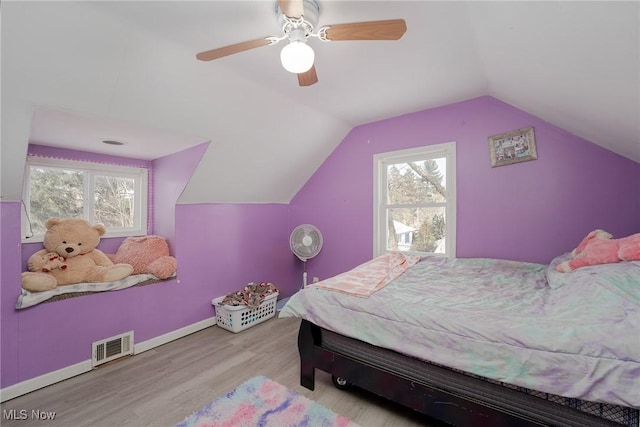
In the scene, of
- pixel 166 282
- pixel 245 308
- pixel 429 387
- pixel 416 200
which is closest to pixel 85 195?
pixel 166 282

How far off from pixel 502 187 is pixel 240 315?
2.93m

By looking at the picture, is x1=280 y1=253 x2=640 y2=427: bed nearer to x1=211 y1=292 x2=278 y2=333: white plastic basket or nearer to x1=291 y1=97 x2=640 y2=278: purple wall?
x1=291 y1=97 x2=640 y2=278: purple wall

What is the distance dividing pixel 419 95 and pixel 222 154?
6.53 ft

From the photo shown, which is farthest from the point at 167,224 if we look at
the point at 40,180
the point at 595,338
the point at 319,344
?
the point at 595,338

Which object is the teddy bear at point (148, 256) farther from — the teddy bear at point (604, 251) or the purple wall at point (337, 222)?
the teddy bear at point (604, 251)

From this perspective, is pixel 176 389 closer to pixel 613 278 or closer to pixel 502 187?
pixel 613 278

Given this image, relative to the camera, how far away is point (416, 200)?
10.3 ft

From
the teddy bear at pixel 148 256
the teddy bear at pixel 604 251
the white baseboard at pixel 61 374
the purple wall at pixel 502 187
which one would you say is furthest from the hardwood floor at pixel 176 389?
the purple wall at pixel 502 187

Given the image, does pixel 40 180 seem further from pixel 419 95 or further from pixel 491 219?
pixel 491 219

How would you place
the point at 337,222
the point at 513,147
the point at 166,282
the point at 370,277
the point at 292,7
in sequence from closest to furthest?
the point at 292,7 < the point at 370,277 < the point at 513,147 < the point at 166,282 < the point at 337,222

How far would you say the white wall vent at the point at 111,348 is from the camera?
2.15 meters

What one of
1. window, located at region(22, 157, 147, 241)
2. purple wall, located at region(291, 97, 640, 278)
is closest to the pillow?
purple wall, located at region(291, 97, 640, 278)

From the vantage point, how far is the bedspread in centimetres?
103

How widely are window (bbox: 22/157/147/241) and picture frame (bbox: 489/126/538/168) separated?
149 inches
